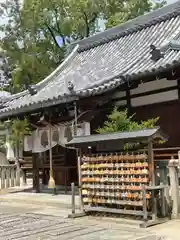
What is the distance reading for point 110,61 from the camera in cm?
1605

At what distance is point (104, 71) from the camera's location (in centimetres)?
1478

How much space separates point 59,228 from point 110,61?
8.98 meters

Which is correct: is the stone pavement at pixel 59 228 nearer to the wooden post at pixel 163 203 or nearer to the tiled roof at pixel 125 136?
the wooden post at pixel 163 203

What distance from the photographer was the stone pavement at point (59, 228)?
301 inches

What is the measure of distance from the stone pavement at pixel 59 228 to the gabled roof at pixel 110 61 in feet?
12.5

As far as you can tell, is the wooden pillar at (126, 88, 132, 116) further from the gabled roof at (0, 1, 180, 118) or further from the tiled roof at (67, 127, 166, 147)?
the tiled roof at (67, 127, 166, 147)

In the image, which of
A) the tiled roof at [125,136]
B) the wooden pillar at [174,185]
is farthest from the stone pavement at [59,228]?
the tiled roof at [125,136]

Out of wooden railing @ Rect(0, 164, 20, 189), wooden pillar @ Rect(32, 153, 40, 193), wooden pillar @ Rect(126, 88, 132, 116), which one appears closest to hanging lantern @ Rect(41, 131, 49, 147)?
wooden pillar @ Rect(32, 153, 40, 193)

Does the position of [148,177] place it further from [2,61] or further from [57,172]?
[2,61]

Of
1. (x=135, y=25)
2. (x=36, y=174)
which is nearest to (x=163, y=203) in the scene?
(x=36, y=174)

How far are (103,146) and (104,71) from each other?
5.65m

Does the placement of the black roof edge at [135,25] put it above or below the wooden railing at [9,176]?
above

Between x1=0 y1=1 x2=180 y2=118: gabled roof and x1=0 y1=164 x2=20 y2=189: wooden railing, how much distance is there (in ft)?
9.71

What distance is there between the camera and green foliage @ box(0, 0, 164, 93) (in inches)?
954
